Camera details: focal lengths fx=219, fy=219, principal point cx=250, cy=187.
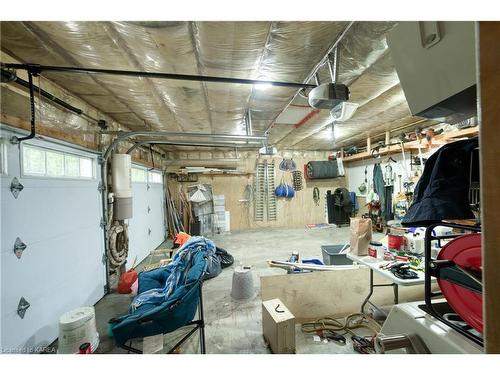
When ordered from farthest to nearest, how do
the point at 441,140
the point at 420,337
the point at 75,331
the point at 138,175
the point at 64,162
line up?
1. the point at 138,175
2. the point at 441,140
3. the point at 64,162
4. the point at 75,331
5. the point at 420,337

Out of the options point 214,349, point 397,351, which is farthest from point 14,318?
point 397,351

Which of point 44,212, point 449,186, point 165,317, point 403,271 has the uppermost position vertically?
point 449,186

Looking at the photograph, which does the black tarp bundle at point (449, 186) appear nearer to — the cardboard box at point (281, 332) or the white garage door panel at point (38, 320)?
the cardboard box at point (281, 332)

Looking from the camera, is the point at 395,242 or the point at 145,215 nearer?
the point at 395,242

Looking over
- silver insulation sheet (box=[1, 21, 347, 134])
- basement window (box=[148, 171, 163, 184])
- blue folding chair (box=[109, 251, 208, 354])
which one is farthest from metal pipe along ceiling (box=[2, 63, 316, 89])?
basement window (box=[148, 171, 163, 184])

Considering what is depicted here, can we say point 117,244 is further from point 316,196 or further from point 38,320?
point 316,196

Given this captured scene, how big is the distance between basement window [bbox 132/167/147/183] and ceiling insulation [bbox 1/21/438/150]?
1.39m

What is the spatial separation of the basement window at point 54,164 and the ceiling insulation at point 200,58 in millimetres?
328

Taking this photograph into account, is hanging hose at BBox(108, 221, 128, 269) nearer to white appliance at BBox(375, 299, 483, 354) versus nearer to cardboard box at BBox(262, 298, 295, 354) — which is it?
cardboard box at BBox(262, 298, 295, 354)

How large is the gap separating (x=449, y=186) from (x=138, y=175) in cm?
469

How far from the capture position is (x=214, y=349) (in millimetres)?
1890

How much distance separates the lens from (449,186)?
96cm

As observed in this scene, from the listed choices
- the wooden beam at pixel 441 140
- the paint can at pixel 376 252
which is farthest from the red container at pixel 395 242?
the wooden beam at pixel 441 140

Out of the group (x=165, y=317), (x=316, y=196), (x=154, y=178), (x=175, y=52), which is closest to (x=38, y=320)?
(x=165, y=317)
